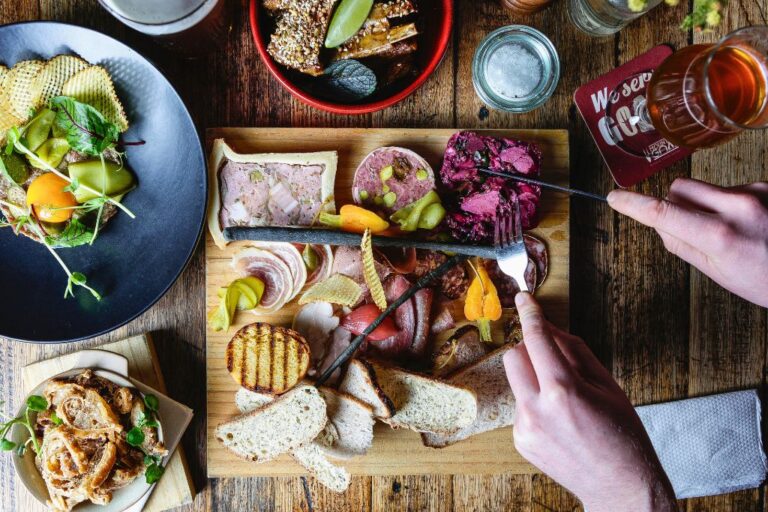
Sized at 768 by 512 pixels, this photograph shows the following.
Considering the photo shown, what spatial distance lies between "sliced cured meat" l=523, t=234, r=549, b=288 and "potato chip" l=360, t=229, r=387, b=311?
403 millimetres

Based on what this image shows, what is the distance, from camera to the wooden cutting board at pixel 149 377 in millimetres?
1594

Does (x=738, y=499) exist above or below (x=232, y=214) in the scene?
below

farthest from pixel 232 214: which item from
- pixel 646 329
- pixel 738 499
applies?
pixel 738 499

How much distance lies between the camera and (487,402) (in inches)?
63.7

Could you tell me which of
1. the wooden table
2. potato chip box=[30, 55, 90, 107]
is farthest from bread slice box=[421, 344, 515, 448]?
potato chip box=[30, 55, 90, 107]

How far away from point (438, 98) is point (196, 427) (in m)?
1.10

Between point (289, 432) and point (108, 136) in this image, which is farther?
point (289, 432)

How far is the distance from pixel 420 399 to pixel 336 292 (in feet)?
1.16

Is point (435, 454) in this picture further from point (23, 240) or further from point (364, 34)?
point (23, 240)

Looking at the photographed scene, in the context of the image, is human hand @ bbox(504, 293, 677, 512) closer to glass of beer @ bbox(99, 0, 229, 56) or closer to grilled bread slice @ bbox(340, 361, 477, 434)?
grilled bread slice @ bbox(340, 361, 477, 434)

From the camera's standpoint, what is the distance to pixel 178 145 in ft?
4.84

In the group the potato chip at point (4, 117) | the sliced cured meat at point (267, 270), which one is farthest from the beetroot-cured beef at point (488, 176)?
the potato chip at point (4, 117)

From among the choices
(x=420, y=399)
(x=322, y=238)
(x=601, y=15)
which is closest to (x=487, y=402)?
(x=420, y=399)

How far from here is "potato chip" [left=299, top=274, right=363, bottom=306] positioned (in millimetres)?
1545
